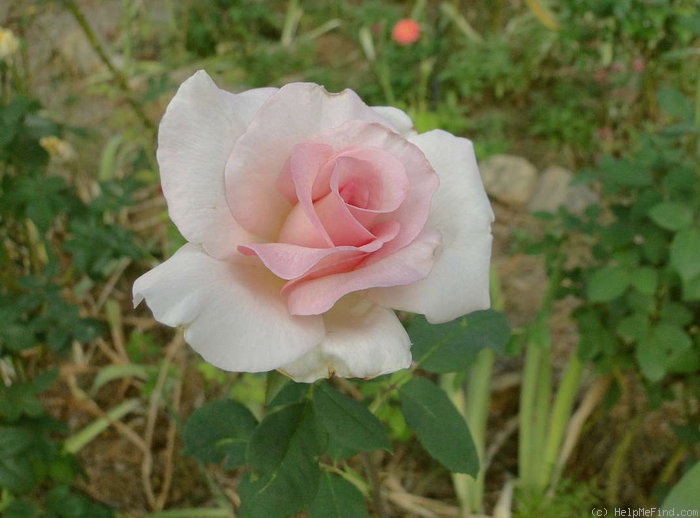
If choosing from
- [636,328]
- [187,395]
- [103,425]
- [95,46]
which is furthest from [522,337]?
[95,46]

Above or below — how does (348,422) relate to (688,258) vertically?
above

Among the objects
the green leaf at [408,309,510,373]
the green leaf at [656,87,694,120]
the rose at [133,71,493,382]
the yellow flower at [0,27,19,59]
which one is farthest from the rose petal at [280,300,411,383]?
Result: the yellow flower at [0,27,19,59]

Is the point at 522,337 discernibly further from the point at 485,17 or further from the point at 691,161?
the point at 485,17

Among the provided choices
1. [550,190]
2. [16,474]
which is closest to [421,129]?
[550,190]

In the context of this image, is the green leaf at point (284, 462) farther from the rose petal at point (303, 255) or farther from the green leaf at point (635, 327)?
the green leaf at point (635, 327)

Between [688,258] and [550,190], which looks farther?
[550,190]

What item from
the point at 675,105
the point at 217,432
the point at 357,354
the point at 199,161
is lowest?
the point at 217,432

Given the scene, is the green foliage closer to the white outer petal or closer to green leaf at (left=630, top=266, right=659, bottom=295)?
the white outer petal

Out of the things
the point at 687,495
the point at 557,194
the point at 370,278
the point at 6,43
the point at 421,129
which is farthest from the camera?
the point at 557,194

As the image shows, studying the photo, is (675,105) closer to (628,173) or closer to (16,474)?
(628,173)
